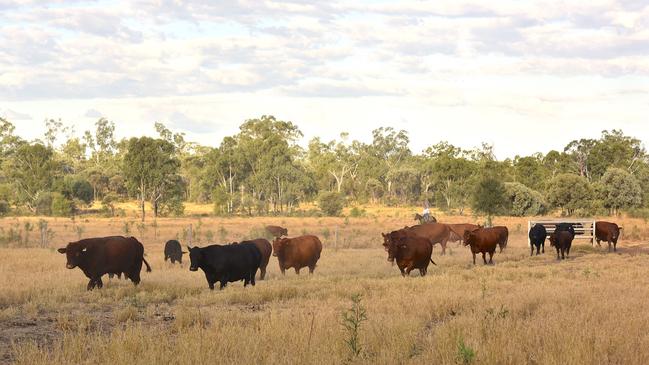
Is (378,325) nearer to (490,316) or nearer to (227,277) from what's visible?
(490,316)

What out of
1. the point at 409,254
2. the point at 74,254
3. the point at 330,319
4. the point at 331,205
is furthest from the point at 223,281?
the point at 331,205

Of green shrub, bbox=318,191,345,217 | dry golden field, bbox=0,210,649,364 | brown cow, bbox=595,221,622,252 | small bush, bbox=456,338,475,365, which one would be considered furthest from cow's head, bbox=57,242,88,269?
green shrub, bbox=318,191,345,217

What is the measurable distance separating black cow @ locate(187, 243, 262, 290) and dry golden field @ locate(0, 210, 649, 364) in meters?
0.54

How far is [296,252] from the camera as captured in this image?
21.2 metres

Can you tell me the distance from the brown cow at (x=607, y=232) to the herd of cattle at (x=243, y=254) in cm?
349

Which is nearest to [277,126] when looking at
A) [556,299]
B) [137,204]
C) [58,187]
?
[137,204]

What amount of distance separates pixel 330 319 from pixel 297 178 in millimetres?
70524

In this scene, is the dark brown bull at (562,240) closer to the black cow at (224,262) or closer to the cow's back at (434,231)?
the cow's back at (434,231)

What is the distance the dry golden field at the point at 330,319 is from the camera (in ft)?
26.4

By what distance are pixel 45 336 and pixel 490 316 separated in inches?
278

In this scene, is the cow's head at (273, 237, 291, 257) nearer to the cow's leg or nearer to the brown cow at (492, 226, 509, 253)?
the cow's leg

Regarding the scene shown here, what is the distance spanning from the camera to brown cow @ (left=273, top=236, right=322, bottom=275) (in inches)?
828

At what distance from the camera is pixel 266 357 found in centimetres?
804

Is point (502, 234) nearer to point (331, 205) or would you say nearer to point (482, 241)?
point (482, 241)
